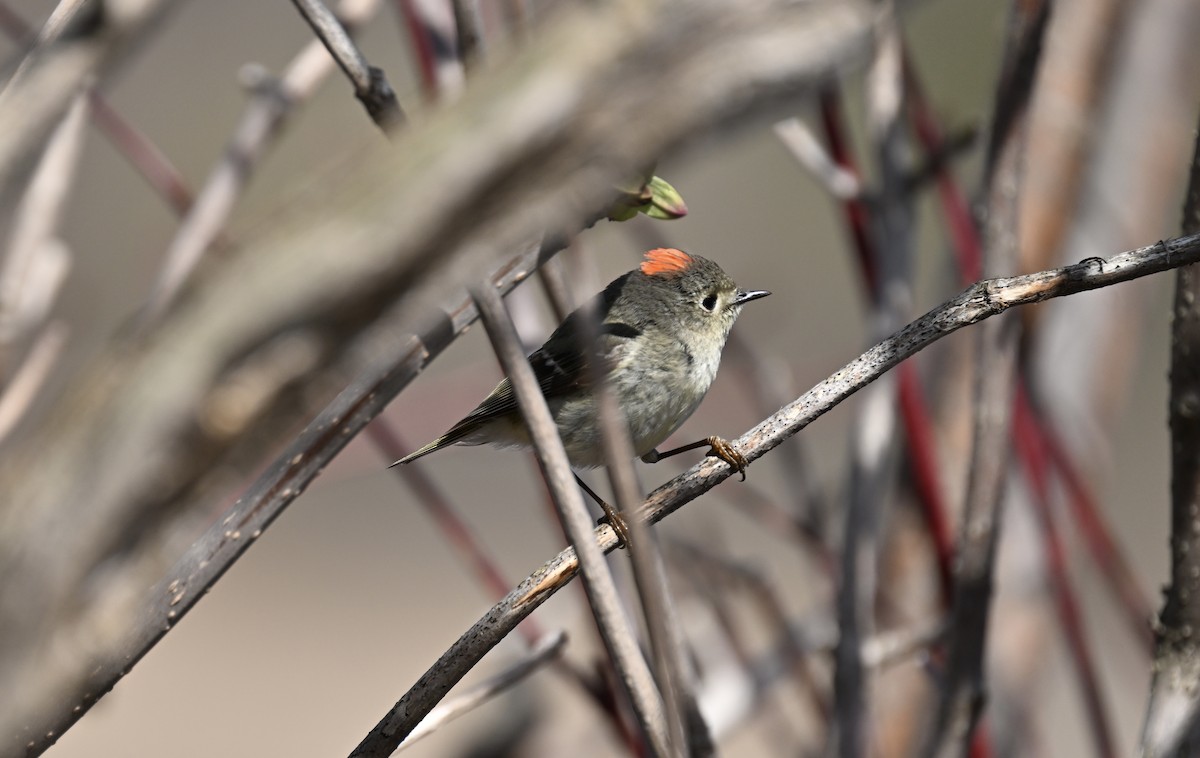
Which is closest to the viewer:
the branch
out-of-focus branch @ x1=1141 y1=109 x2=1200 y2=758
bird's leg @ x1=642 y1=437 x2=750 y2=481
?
the branch

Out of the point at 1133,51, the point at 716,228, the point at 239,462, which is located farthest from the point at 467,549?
the point at 716,228

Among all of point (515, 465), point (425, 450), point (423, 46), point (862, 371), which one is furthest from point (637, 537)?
point (515, 465)

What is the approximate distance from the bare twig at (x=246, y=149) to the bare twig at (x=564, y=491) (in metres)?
0.81

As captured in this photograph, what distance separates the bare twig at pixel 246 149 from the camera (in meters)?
1.55

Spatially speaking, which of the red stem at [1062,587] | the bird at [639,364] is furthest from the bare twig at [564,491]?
the bird at [639,364]

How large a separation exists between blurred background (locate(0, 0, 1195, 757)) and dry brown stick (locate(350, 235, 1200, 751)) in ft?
3.88

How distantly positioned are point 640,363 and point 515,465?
4131 mm

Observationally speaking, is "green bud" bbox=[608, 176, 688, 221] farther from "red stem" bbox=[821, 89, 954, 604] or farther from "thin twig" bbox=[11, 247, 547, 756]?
"red stem" bbox=[821, 89, 954, 604]

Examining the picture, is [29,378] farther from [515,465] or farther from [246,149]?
[515,465]

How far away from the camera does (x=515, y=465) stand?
20.2ft

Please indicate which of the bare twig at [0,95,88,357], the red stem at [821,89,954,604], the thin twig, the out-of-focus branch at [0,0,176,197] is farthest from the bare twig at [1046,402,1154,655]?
the bare twig at [0,95,88,357]

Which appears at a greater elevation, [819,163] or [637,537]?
[819,163]

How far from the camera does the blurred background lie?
2395mm

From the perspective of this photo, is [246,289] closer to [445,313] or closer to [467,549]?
[445,313]
